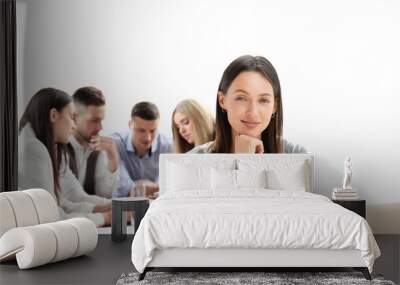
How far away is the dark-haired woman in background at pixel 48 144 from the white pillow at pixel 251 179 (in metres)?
1.85

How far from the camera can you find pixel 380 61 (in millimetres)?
7664

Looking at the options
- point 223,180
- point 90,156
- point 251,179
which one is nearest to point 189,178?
point 223,180

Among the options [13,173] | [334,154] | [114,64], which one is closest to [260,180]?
[334,154]

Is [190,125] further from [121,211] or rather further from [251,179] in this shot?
[121,211]

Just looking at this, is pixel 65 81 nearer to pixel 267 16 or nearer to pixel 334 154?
pixel 267 16

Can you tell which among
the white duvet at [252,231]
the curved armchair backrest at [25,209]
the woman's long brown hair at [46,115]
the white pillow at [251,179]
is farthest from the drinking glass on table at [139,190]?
the white duvet at [252,231]

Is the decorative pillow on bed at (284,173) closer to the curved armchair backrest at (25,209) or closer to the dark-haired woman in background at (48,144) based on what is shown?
the dark-haired woman in background at (48,144)

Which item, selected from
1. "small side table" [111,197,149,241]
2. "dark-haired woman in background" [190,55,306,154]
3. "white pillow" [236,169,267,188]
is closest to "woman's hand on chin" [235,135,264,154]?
"dark-haired woman in background" [190,55,306,154]

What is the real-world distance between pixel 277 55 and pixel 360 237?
3.21 meters

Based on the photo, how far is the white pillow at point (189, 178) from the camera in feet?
22.9

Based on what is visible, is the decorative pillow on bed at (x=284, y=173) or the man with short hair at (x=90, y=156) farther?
the man with short hair at (x=90, y=156)

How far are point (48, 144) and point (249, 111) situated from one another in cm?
248

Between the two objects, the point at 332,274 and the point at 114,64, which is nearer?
the point at 332,274

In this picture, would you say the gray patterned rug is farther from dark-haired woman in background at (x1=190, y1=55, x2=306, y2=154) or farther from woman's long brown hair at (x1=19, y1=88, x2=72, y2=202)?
woman's long brown hair at (x1=19, y1=88, x2=72, y2=202)
